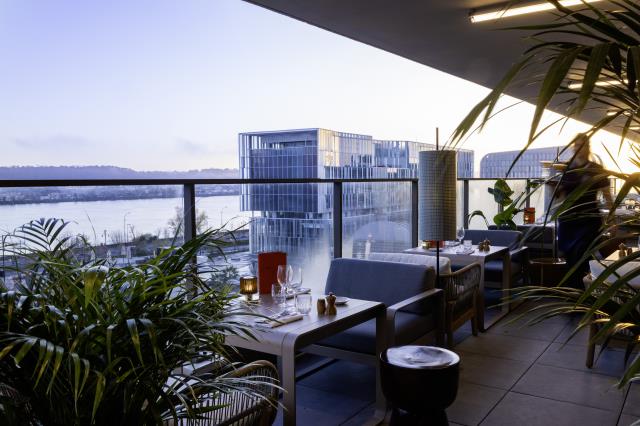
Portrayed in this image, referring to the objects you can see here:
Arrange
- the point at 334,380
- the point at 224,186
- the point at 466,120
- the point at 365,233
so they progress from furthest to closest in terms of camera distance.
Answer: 1. the point at 365,233
2. the point at 334,380
3. the point at 224,186
4. the point at 466,120

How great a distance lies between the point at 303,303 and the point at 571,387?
2.08 meters

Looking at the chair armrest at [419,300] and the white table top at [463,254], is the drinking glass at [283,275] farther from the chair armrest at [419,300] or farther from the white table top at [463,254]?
the white table top at [463,254]

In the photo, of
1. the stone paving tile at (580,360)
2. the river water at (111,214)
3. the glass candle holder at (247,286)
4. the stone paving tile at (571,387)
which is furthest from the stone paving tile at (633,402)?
the river water at (111,214)

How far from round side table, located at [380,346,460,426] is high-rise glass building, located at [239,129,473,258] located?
5.21 ft

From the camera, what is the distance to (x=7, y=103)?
546cm

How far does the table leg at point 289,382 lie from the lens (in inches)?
104

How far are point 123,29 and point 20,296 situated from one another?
685 cm

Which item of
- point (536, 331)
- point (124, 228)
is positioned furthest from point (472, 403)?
point (124, 228)

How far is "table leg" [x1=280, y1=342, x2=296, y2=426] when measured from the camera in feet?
8.70

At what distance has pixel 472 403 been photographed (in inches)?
143

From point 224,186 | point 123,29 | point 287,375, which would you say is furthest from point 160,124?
point 287,375

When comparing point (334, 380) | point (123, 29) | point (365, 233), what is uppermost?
point (123, 29)

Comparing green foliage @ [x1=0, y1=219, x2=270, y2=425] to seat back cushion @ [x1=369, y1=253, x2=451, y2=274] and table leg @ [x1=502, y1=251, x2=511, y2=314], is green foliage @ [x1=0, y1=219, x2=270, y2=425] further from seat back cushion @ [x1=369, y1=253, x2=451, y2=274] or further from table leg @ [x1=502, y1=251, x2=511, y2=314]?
table leg @ [x1=502, y1=251, x2=511, y2=314]

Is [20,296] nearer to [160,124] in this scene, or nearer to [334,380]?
[334,380]
